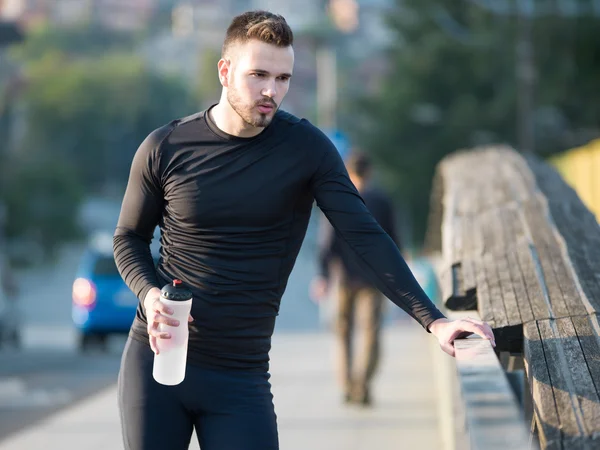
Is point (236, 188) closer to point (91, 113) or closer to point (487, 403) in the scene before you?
point (487, 403)

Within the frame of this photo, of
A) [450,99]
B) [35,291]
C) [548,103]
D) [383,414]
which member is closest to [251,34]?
[383,414]

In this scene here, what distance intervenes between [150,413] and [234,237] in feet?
1.67

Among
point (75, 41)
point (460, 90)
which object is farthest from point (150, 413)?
point (75, 41)

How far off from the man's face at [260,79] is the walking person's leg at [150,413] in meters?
Answer: 0.69

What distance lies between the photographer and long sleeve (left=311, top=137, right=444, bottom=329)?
3900 millimetres

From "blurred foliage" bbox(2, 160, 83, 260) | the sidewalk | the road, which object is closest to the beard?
the sidewalk

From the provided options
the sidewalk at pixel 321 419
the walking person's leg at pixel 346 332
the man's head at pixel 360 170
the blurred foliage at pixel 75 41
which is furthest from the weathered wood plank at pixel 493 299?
the blurred foliage at pixel 75 41

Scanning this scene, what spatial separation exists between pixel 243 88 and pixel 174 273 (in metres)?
0.54

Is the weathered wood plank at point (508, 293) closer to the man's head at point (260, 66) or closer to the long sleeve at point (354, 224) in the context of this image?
the long sleeve at point (354, 224)

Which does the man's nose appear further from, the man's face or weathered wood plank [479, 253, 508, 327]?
weathered wood plank [479, 253, 508, 327]

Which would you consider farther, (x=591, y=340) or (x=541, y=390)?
(x=591, y=340)

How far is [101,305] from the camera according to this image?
71.9 feet

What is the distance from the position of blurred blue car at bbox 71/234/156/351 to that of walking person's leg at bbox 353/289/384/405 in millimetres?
10967

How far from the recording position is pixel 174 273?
12.9ft
